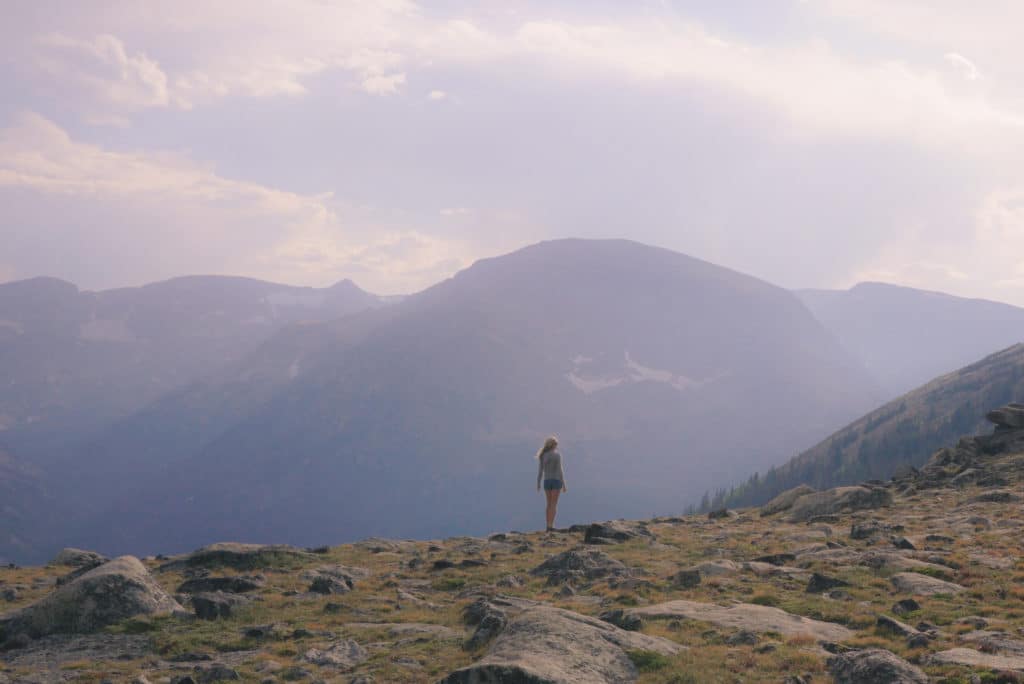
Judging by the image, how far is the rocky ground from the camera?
1400 centimetres

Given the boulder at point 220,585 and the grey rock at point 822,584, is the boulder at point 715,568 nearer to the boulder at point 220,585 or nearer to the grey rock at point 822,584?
the grey rock at point 822,584

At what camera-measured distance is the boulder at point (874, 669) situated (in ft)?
41.5

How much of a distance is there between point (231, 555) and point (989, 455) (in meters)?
45.7

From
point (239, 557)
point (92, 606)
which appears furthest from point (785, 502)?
point (92, 606)

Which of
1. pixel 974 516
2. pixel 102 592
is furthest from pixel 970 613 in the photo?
pixel 102 592

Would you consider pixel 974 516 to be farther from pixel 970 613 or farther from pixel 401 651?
pixel 401 651

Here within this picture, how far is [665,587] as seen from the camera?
22.2 m

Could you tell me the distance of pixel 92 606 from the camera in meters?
20.0

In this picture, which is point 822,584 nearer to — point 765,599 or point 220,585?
point 765,599

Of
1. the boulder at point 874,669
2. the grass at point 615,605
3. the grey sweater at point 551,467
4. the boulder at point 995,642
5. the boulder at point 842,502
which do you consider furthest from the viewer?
the boulder at point 842,502

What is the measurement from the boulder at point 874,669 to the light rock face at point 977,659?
3.12 feet

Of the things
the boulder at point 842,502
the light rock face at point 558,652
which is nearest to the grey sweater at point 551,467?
the boulder at point 842,502

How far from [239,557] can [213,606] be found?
32.4 ft

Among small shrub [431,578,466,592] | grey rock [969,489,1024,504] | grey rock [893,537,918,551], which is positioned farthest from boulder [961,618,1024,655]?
grey rock [969,489,1024,504]
